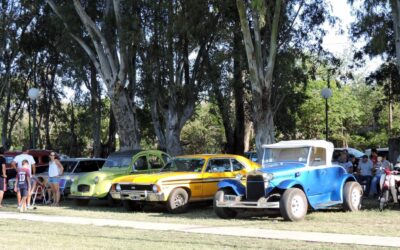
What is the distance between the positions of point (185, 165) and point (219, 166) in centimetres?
100

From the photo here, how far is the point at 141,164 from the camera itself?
62.1ft

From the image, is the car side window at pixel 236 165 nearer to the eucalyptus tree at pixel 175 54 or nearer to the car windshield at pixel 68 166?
the car windshield at pixel 68 166

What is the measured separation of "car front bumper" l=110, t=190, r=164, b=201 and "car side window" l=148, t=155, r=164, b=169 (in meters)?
2.82

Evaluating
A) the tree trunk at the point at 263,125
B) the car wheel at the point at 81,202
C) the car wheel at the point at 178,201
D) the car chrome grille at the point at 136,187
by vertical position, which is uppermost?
the tree trunk at the point at 263,125

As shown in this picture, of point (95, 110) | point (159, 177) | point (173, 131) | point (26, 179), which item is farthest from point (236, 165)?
point (95, 110)

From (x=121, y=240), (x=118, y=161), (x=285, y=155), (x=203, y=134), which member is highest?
(x=203, y=134)

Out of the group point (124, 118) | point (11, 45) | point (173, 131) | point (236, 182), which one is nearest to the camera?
point (236, 182)

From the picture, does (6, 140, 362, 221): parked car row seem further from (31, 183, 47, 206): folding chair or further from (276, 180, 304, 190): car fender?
(31, 183, 47, 206): folding chair

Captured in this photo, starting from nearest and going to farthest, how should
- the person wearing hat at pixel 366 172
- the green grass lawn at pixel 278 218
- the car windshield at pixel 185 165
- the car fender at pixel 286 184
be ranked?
the green grass lawn at pixel 278 218 → the car fender at pixel 286 184 → the car windshield at pixel 185 165 → the person wearing hat at pixel 366 172

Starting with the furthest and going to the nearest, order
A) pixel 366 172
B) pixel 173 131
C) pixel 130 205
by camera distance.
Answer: pixel 173 131, pixel 366 172, pixel 130 205

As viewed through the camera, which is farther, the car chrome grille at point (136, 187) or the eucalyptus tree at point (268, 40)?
the eucalyptus tree at point (268, 40)

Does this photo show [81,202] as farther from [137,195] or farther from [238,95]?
[238,95]

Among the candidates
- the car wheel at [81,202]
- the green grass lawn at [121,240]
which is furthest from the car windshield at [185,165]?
the green grass lawn at [121,240]

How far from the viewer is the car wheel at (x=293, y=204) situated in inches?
515
